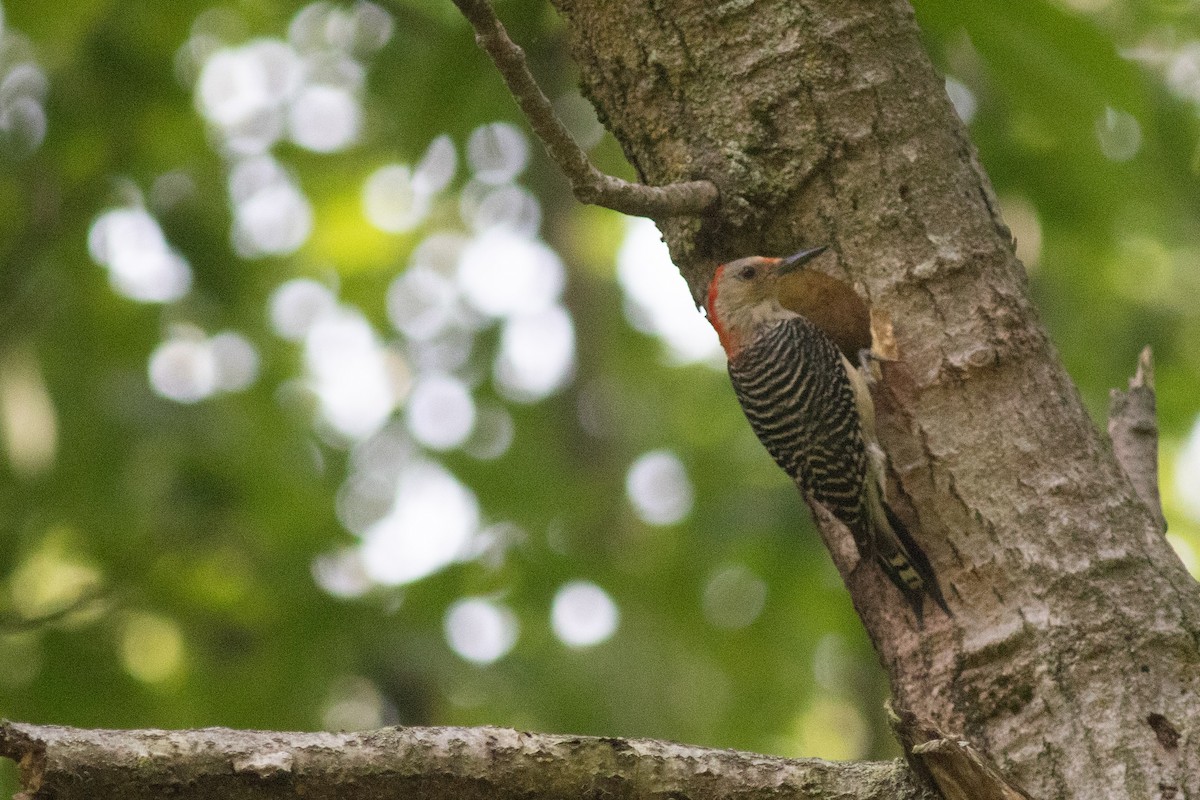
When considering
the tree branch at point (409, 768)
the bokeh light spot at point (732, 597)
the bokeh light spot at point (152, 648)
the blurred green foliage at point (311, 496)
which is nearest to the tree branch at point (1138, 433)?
the blurred green foliage at point (311, 496)

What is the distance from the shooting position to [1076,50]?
10.6 feet

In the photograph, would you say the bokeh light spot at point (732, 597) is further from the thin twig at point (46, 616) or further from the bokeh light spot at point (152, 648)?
the thin twig at point (46, 616)

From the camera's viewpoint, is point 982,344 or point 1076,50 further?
point 982,344

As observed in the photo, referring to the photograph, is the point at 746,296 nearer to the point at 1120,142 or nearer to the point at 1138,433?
the point at 1138,433

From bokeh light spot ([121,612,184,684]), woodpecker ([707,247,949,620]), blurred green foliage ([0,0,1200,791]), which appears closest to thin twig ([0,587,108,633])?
blurred green foliage ([0,0,1200,791])

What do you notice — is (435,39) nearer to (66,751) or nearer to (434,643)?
(434,643)

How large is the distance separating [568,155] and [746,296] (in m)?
2.01

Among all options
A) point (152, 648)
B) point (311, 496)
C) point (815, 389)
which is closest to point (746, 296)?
point (815, 389)

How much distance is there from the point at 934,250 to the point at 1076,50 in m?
0.65

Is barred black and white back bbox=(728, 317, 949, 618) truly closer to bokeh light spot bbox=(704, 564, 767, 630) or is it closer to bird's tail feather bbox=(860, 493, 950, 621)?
bird's tail feather bbox=(860, 493, 950, 621)

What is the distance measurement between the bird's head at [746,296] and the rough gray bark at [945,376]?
0.36ft

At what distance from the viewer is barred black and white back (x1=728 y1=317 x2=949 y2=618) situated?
3.43 meters

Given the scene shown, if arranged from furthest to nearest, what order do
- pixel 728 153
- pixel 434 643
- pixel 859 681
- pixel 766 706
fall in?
pixel 859 681
pixel 766 706
pixel 434 643
pixel 728 153

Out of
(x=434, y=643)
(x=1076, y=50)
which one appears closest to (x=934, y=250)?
(x=1076, y=50)
